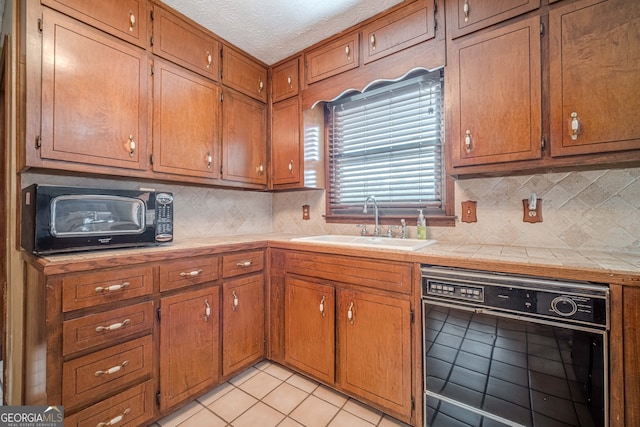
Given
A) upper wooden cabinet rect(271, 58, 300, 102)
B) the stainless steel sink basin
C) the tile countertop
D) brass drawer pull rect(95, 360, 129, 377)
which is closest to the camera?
the tile countertop

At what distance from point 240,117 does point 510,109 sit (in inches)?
73.7

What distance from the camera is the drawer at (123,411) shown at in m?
1.21

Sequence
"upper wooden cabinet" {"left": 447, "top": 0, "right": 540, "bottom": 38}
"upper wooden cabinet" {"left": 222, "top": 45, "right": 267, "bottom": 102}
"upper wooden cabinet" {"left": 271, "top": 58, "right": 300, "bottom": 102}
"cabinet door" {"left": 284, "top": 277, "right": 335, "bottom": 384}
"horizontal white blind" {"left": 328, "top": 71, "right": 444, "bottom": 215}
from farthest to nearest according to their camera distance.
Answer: "upper wooden cabinet" {"left": 271, "top": 58, "right": 300, "bottom": 102}, "upper wooden cabinet" {"left": 222, "top": 45, "right": 267, "bottom": 102}, "horizontal white blind" {"left": 328, "top": 71, "right": 444, "bottom": 215}, "cabinet door" {"left": 284, "top": 277, "right": 335, "bottom": 384}, "upper wooden cabinet" {"left": 447, "top": 0, "right": 540, "bottom": 38}

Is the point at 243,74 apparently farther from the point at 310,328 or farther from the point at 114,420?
the point at 114,420

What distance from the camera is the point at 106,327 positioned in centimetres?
127

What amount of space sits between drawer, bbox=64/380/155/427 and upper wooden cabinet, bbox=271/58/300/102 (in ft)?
7.31

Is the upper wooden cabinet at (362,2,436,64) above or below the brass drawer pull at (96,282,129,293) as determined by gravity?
above

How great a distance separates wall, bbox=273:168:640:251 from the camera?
1.37 metres

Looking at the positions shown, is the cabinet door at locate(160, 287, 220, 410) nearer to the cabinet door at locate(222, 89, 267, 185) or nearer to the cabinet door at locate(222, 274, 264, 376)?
the cabinet door at locate(222, 274, 264, 376)

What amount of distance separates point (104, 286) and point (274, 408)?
3.76ft

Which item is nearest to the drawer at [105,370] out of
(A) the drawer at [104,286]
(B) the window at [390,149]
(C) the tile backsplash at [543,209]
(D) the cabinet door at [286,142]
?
(A) the drawer at [104,286]

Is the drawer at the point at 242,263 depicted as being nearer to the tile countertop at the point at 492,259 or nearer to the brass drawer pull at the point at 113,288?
the tile countertop at the point at 492,259

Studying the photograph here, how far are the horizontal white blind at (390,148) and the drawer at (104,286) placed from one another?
61.1 inches

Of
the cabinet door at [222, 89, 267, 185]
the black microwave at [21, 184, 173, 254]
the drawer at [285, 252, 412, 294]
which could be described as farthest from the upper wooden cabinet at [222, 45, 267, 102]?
the drawer at [285, 252, 412, 294]
